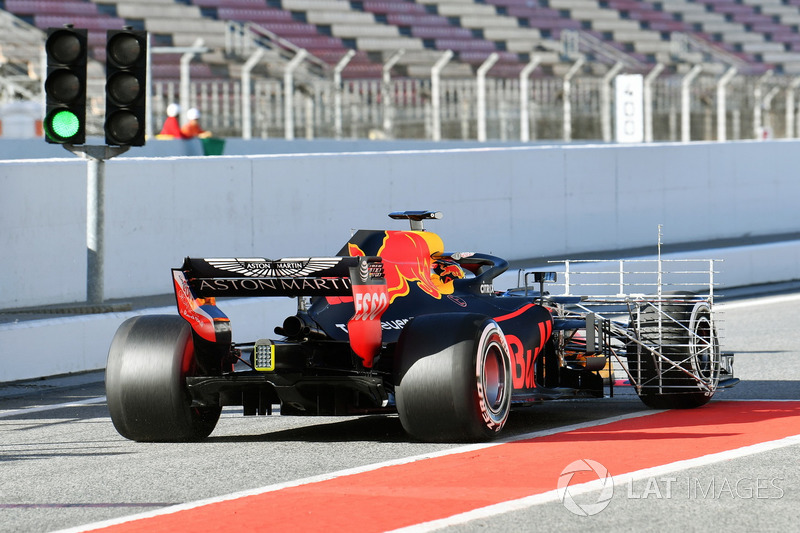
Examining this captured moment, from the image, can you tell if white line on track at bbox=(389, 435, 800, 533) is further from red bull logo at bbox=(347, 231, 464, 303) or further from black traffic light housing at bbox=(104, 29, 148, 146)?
black traffic light housing at bbox=(104, 29, 148, 146)

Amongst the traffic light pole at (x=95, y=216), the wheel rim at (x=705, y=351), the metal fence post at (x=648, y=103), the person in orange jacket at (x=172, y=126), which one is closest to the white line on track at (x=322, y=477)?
the wheel rim at (x=705, y=351)

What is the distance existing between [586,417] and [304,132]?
62.5ft

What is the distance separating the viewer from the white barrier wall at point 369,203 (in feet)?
41.8

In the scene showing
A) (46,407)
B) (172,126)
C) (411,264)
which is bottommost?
(46,407)

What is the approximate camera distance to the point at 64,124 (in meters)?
11.9

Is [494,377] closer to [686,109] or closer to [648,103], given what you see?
[648,103]

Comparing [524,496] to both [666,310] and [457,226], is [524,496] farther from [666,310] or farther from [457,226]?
[457,226]

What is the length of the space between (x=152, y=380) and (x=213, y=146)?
56.8 ft

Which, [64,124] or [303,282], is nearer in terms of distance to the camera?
[303,282]

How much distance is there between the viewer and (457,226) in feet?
54.7

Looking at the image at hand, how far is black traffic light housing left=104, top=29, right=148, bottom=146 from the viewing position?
11891 mm

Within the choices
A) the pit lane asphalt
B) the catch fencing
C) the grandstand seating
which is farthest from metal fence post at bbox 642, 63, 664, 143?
the pit lane asphalt

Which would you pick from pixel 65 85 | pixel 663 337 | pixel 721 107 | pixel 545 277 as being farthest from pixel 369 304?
pixel 721 107

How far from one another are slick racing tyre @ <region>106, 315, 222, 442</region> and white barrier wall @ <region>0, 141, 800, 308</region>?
5007mm
